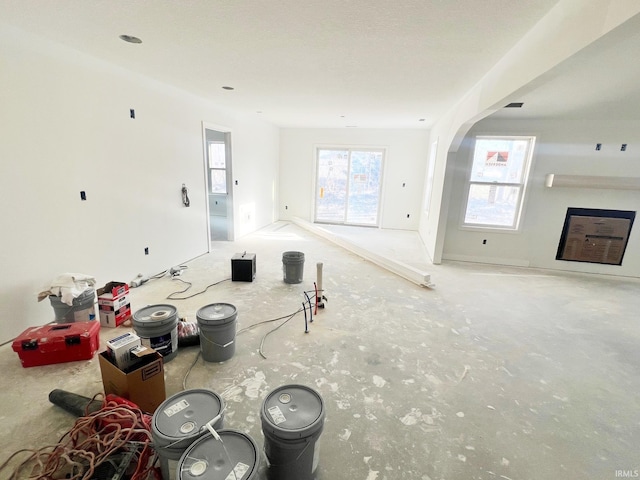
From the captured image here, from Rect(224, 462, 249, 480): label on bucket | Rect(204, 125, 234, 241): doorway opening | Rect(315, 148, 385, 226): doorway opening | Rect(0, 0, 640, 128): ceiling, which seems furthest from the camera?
Rect(315, 148, 385, 226): doorway opening

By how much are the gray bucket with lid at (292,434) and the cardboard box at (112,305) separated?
2167mm

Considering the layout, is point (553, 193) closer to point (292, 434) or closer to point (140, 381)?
point (292, 434)

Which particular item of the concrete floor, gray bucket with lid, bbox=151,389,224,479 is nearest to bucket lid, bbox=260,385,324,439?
gray bucket with lid, bbox=151,389,224,479

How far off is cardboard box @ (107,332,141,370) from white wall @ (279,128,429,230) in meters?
6.99

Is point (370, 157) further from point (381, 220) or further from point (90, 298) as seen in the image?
point (90, 298)

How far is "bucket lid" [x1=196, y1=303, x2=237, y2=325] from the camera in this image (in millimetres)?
2285

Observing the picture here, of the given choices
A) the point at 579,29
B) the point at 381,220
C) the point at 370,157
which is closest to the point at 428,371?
the point at 579,29

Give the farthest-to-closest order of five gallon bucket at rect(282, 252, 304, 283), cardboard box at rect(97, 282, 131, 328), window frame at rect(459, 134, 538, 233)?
window frame at rect(459, 134, 538, 233)
five gallon bucket at rect(282, 252, 304, 283)
cardboard box at rect(97, 282, 131, 328)

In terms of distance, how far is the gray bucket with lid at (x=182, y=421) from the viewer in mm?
1303

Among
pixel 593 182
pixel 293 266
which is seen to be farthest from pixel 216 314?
pixel 593 182

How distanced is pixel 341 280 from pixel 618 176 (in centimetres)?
470

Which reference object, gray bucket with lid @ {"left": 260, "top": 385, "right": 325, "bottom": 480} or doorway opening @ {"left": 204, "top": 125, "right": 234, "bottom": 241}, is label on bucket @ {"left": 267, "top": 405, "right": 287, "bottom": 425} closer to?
gray bucket with lid @ {"left": 260, "top": 385, "right": 325, "bottom": 480}

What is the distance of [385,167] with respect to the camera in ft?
26.0

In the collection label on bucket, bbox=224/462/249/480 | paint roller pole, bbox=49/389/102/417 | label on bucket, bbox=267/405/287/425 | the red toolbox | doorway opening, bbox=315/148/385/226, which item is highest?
doorway opening, bbox=315/148/385/226
